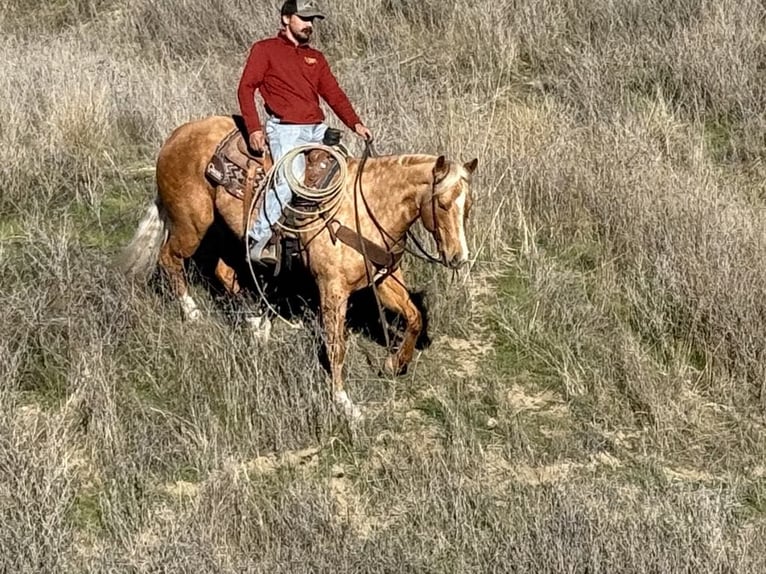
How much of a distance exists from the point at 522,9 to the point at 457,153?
10.9 feet

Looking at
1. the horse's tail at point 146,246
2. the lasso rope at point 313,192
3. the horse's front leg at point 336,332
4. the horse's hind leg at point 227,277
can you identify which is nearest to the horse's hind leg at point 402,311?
the horse's front leg at point 336,332

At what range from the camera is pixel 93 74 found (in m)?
9.71

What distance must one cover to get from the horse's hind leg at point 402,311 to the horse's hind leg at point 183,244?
4.24ft

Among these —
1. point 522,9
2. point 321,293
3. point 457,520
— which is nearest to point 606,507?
point 457,520

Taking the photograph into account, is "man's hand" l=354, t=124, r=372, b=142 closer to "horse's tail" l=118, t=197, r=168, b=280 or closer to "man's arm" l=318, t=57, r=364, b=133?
"man's arm" l=318, t=57, r=364, b=133

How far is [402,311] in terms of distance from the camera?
19.2 feet

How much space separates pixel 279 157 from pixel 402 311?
45.4 inches

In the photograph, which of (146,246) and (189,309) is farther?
(146,246)

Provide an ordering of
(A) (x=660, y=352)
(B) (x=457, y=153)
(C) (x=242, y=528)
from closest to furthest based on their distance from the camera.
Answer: (C) (x=242, y=528) → (A) (x=660, y=352) → (B) (x=457, y=153)

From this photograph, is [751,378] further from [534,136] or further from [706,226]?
[534,136]

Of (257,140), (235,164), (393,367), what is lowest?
(393,367)

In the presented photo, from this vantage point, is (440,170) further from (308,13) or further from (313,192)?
(308,13)

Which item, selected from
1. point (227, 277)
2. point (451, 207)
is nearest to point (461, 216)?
point (451, 207)

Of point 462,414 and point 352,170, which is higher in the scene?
point 352,170
